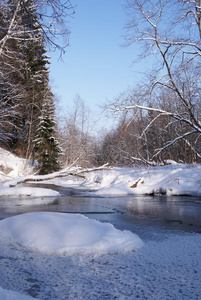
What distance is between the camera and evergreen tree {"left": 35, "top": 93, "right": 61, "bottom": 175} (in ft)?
94.0

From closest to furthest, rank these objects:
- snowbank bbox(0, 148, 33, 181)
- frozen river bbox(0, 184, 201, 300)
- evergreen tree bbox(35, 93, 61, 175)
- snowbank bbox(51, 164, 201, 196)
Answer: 1. frozen river bbox(0, 184, 201, 300)
2. snowbank bbox(51, 164, 201, 196)
3. snowbank bbox(0, 148, 33, 181)
4. evergreen tree bbox(35, 93, 61, 175)

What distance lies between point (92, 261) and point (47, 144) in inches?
1031

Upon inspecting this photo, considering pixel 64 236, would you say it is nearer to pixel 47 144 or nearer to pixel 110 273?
pixel 110 273

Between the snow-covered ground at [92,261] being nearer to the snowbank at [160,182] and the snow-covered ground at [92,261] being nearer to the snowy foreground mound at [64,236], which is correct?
the snowy foreground mound at [64,236]

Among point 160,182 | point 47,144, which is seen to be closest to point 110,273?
point 160,182

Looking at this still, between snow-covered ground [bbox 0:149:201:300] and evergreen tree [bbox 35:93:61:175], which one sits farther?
evergreen tree [bbox 35:93:61:175]

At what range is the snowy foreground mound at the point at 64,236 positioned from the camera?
3.95 m

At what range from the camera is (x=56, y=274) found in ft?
10.3

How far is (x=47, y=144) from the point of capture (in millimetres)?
29078

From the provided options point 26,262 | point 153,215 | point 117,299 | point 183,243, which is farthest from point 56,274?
point 153,215

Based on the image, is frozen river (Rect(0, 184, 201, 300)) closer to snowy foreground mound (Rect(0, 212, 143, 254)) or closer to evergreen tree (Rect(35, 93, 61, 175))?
snowy foreground mound (Rect(0, 212, 143, 254))

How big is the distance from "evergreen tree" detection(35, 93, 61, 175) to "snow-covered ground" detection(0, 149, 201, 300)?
23789mm

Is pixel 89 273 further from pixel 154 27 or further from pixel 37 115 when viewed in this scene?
pixel 37 115

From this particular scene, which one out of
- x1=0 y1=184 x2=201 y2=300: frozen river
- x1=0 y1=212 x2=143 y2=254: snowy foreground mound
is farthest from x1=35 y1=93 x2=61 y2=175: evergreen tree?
x1=0 y1=184 x2=201 y2=300: frozen river
